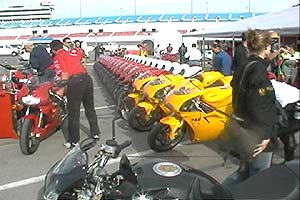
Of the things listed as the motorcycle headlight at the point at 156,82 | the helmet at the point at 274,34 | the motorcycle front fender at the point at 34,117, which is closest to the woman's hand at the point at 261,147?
the helmet at the point at 274,34

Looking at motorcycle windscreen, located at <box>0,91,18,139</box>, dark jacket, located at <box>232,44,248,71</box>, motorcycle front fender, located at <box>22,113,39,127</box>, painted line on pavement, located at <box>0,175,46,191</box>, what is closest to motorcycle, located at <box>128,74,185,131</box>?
motorcycle front fender, located at <box>22,113,39,127</box>

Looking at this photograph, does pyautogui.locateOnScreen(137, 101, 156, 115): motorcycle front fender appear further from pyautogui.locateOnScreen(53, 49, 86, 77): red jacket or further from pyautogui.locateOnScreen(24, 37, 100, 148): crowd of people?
pyautogui.locateOnScreen(53, 49, 86, 77): red jacket

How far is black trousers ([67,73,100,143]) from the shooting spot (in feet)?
22.1

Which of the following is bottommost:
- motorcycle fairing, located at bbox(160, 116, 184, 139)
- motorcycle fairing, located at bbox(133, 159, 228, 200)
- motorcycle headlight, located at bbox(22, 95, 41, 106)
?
motorcycle fairing, located at bbox(160, 116, 184, 139)

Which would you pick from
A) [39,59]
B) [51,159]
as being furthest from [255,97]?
[39,59]

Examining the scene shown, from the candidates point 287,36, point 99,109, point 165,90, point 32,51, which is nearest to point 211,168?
point 287,36

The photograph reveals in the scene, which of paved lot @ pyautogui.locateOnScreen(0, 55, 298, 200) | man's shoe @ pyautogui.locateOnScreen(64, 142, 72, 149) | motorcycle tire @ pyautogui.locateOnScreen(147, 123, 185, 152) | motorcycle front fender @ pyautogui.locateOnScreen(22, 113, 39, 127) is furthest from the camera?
man's shoe @ pyautogui.locateOnScreen(64, 142, 72, 149)

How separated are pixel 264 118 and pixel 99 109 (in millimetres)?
8800

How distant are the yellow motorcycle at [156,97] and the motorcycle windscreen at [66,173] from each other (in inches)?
149

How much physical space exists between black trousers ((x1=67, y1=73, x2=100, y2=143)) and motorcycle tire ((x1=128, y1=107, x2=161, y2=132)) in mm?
732

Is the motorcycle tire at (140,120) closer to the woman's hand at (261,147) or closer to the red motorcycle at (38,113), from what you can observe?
the red motorcycle at (38,113)

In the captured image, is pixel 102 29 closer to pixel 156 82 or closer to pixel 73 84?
pixel 156 82

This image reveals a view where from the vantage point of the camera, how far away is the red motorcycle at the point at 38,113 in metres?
6.75

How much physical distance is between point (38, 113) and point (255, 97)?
198 inches
